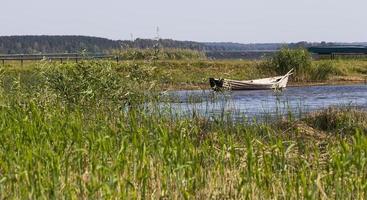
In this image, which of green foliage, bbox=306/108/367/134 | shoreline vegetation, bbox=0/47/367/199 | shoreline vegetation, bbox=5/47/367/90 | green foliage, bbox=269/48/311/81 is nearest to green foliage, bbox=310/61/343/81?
shoreline vegetation, bbox=5/47/367/90

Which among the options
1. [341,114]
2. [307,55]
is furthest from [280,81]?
[341,114]

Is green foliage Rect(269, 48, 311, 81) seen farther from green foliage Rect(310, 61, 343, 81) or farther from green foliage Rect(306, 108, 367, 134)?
green foliage Rect(306, 108, 367, 134)

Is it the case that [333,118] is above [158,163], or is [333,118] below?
below

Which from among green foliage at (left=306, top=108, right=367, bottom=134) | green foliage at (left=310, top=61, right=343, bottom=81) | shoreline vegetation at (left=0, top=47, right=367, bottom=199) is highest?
shoreline vegetation at (left=0, top=47, right=367, bottom=199)

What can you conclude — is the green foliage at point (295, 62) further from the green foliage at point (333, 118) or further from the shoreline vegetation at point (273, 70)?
the green foliage at point (333, 118)

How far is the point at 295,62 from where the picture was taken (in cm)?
4600

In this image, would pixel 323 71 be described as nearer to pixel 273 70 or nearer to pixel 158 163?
pixel 273 70

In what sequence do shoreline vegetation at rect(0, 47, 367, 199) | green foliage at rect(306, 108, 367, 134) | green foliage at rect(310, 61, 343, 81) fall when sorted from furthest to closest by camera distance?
1. green foliage at rect(310, 61, 343, 81)
2. green foliage at rect(306, 108, 367, 134)
3. shoreline vegetation at rect(0, 47, 367, 199)

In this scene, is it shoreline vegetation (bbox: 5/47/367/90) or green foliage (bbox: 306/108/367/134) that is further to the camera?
shoreline vegetation (bbox: 5/47/367/90)

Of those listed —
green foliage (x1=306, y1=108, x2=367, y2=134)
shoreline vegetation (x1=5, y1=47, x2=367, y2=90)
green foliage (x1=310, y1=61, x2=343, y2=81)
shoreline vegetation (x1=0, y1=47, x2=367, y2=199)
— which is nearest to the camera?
shoreline vegetation (x1=0, y1=47, x2=367, y2=199)

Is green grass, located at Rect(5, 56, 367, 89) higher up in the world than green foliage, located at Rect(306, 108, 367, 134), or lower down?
lower down

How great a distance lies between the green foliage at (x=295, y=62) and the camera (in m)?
45.6

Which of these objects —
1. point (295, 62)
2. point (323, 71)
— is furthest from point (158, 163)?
point (323, 71)

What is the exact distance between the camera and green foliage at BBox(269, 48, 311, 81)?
45.6 m
